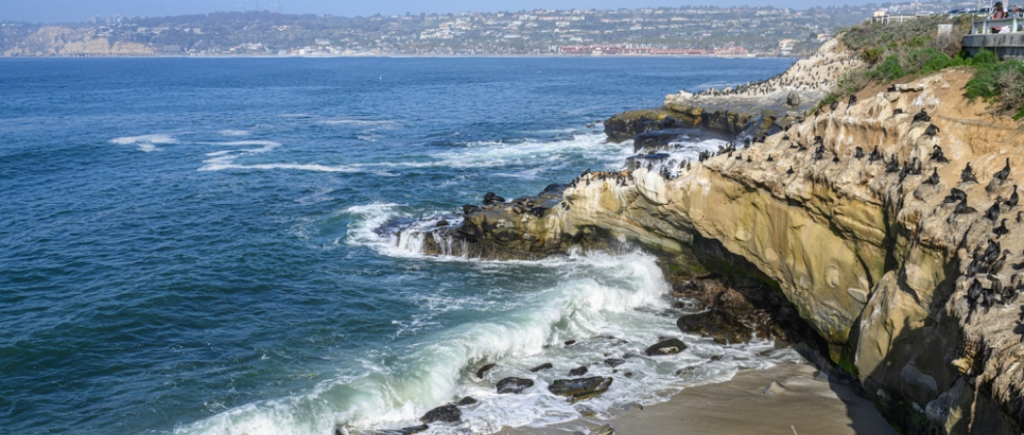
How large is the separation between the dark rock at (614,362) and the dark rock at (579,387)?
881 millimetres

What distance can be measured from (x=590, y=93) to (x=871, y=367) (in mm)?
82873

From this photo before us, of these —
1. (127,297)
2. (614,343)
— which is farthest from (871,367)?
(127,297)

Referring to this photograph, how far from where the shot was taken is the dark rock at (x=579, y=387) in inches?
680

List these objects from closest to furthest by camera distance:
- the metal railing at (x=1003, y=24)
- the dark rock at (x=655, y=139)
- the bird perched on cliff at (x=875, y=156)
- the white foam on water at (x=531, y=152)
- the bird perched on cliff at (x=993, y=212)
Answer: the bird perched on cliff at (x=993, y=212)
the bird perched on cliff at (x=875, y=156)
the metal railing at (x=1003, y=24)
the dark rock at (x=655, y=139)
the white foam on water at (x=531, y=152)

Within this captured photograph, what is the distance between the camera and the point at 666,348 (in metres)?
19.4

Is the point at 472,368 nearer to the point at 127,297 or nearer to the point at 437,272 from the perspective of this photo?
the point at 437,272

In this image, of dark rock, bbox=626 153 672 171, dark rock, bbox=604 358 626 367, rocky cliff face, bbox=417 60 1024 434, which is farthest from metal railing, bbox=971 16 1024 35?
dark rock, bbox=626 153 672 171

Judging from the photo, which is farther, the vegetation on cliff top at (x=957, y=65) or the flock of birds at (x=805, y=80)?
the flock of birds at (x=805, y=80)

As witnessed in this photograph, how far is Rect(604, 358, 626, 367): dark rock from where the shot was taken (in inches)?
738

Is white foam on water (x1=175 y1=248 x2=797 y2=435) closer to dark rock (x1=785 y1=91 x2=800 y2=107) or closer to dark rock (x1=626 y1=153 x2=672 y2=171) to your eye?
dark rock (x1=626 y1=153 x2=672 y2=171)

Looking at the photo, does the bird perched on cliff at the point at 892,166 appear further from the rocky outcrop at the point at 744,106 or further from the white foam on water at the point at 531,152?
the white foam on water at the point at 531,152

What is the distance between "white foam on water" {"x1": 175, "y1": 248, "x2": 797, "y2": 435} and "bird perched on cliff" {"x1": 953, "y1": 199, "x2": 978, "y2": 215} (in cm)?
643

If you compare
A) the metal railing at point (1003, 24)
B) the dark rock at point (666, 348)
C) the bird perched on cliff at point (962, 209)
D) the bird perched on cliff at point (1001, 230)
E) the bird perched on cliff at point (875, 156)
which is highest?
the metal railing at point (1003, 24)

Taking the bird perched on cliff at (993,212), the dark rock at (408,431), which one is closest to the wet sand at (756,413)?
the dark rock at (408,431)
